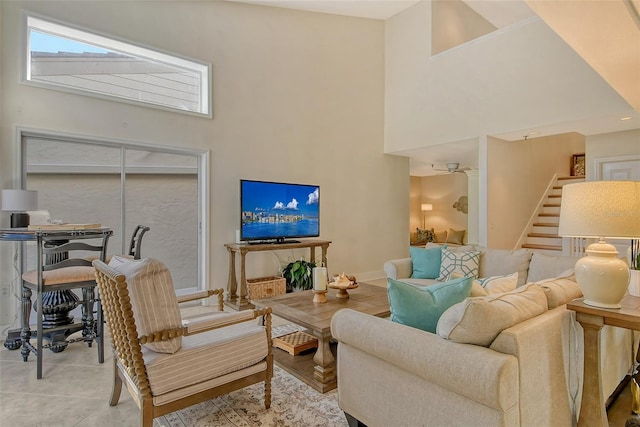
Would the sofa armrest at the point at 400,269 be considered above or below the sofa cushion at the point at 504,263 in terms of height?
below

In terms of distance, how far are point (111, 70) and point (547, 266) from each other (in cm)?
512

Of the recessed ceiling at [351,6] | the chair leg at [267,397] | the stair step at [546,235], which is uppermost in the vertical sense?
the recessed ceiling at [351,6]

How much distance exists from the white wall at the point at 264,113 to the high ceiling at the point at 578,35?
0.37 m

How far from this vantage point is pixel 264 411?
6.59 ft

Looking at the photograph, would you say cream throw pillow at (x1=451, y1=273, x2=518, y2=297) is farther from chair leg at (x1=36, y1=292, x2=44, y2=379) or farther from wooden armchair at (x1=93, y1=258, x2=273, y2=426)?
chair leg at (x1=36, y1=292, x2=44, y2=379)

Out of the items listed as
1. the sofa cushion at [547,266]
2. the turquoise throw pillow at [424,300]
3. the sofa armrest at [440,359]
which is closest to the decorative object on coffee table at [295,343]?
the sofa armrest at [440,359]

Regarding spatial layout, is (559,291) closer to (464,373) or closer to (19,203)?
(464,373)

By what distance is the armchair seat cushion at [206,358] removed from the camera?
1627 millimetres

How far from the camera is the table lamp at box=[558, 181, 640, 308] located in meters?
1.55

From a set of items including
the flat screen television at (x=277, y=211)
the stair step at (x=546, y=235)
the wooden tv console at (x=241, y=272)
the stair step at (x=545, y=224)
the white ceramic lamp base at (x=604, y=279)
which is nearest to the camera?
the white ceramic lamp base at (x=604, y=279)

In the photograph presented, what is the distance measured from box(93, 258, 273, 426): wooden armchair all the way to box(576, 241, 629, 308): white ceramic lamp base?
68.6 inches

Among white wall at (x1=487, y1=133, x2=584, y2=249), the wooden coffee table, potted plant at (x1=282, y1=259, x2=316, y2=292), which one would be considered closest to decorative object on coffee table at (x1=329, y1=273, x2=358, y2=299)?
the wooden coffee table

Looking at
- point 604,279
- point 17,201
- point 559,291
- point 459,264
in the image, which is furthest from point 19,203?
point 459,264

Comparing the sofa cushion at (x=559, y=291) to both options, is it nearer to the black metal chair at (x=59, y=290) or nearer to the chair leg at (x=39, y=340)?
the black metal chair at (x=59, y=290)
